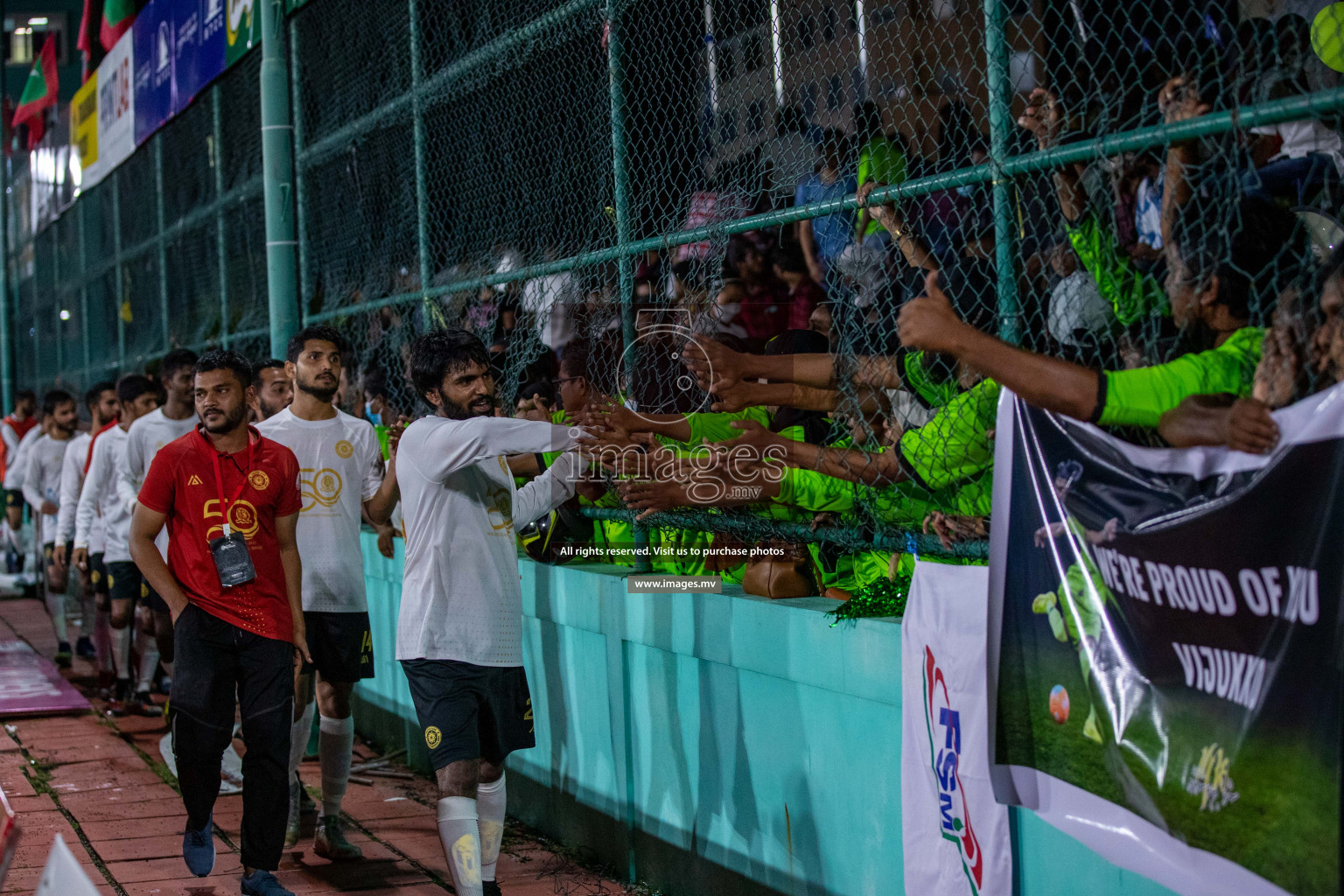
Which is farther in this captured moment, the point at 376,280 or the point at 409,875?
the point at 376,280

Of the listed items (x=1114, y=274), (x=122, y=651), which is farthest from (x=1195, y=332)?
(x=122, y=651)

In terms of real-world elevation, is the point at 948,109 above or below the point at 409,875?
above

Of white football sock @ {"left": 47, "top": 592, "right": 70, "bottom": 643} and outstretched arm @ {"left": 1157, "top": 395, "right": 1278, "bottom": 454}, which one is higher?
outstretched arm @ {"left": 1157, "top": 395, "right": 1278, "bottom": 454}

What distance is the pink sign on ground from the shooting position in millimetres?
8922

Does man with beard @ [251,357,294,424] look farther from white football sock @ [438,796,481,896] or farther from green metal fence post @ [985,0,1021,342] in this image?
green metal fence post @ [985,0,1021,342]

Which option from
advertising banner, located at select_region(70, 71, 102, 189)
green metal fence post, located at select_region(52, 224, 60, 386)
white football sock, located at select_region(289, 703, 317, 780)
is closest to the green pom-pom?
white football sock, located at select_region(289, 703, 317, 780)

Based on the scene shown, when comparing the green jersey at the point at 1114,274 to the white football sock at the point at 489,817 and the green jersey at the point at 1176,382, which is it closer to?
the green jersey at the point at 1176,382

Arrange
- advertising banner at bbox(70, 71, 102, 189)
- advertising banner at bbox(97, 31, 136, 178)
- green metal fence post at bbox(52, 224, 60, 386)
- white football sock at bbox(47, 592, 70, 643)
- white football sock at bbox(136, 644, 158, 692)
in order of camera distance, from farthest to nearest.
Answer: green metal fence post at bbox(52, 224, 60, 386) → advertising banner at bbox(70, 71, 102, 189) → advertising banner at bbox(97, 31, 136, 178) → white football sock at bbox(47, 592, 70, 643) → white football sock at bbox(136, 644, 158, 692)

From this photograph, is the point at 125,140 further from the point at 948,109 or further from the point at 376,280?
the point at 948,109

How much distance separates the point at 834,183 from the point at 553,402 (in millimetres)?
2187

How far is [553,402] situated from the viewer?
6.21 metres

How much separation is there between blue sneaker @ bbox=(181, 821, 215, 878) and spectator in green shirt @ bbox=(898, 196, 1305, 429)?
3499 mm

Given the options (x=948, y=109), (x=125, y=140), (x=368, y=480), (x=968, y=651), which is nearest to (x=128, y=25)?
(x=125, y=140)

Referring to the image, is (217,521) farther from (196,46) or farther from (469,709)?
(196,46)
